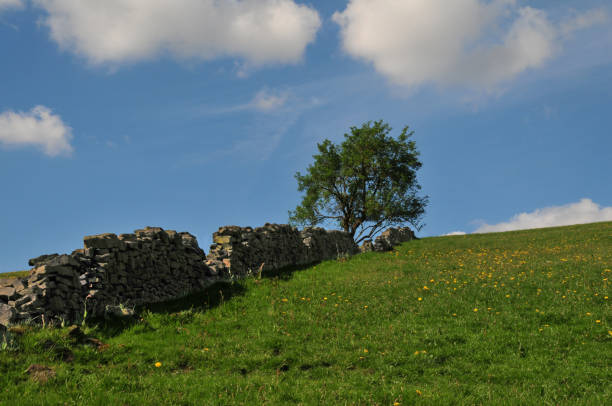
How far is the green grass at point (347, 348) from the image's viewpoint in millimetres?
8086

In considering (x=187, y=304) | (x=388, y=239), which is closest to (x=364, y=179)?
(x=388, y=239)

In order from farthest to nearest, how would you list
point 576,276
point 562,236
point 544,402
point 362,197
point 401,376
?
point 362,197, point 562,236, point 576,276, point 401,376, point 544,402

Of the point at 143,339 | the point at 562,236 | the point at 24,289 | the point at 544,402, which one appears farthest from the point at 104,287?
the point at 562,236

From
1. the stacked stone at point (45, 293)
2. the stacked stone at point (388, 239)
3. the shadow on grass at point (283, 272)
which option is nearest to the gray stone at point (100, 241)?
the stacked stone at point (45, 293)

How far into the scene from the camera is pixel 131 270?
14.9 meters

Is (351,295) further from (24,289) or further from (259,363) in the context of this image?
(24,289)

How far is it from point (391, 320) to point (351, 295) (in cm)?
316

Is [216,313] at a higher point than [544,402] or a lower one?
higher

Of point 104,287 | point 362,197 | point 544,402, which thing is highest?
point 362,197

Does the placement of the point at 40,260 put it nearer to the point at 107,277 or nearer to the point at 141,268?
the point at 107,277

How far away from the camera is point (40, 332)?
33.7ft

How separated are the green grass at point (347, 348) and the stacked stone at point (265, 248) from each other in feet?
7.05

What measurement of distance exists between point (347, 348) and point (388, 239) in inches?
1118

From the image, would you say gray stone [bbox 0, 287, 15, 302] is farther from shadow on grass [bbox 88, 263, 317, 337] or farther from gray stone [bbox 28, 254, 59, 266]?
shadow on grass [bbox 88, 263, 317, 337]
